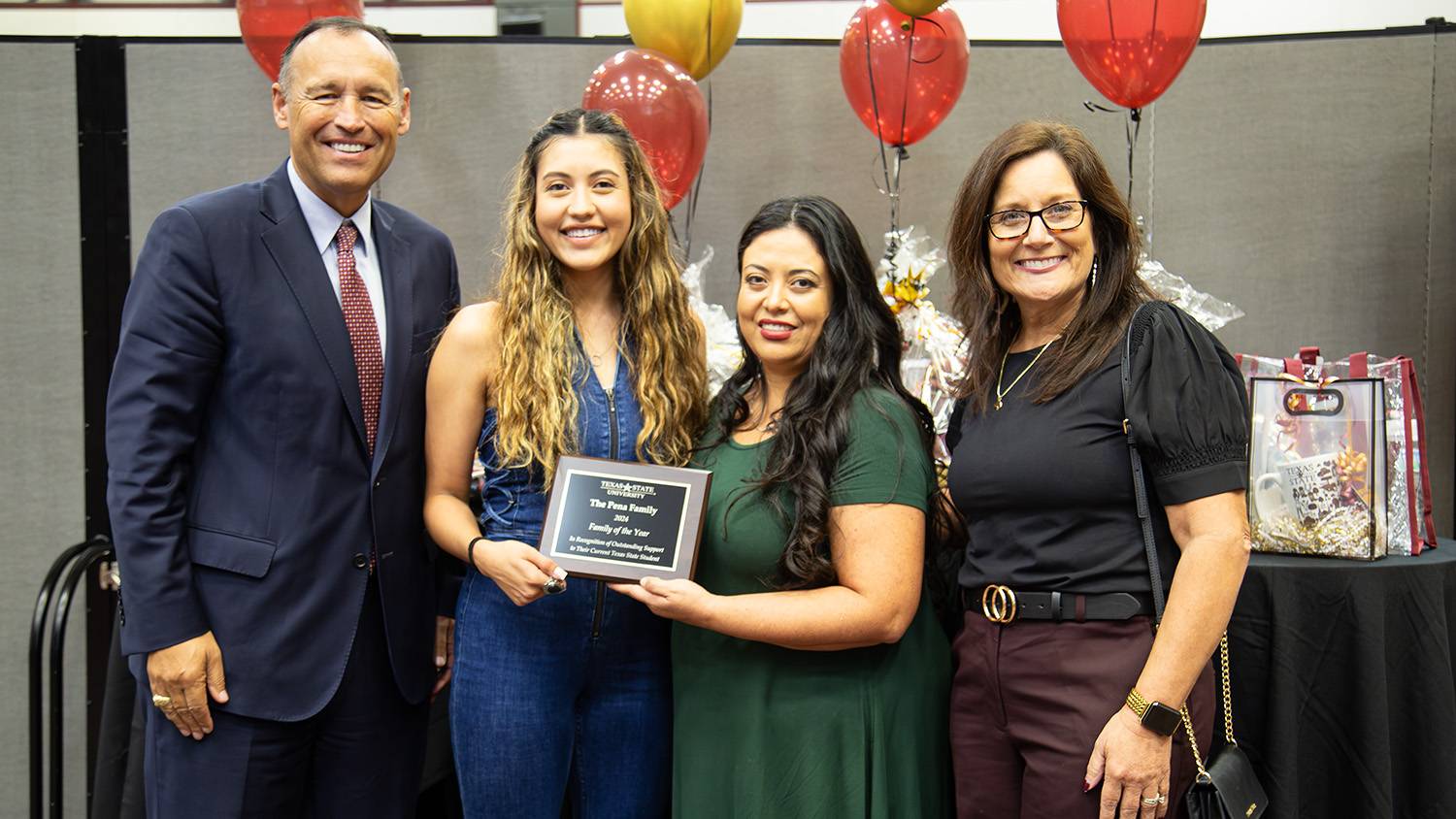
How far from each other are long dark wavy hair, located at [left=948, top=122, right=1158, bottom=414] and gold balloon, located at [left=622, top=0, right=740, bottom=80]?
1.54 metres

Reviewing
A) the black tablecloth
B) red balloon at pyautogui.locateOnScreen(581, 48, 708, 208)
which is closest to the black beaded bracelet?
red balloon at pyautogui.locateOnScreen(581, 48, 708, 208)

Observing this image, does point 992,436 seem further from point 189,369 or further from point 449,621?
point 189,369

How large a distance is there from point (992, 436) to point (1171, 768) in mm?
561

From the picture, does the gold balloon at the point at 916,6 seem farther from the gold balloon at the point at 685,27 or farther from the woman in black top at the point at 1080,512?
the woman in black top at the point at 1080,512

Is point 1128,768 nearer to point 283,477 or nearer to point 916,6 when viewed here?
point 283,477

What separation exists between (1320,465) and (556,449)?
165cm

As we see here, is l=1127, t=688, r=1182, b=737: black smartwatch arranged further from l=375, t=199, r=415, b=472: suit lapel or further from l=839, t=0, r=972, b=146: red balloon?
l=839, t=0, r=972, b=146: red balloon

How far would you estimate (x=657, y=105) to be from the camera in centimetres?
291

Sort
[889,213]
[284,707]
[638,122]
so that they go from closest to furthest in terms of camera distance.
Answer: [284,707]
[638,122]
[889,213]

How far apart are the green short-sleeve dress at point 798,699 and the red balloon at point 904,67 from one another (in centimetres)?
155

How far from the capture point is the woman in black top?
1560 mm

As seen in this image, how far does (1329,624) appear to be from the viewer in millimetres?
2260

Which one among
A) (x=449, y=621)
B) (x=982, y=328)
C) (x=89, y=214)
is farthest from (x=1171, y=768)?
(x=89, y=214)

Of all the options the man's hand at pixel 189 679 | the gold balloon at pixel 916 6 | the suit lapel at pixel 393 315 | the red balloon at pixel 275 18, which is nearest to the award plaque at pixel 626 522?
the suit lapel at pixel 393 315
